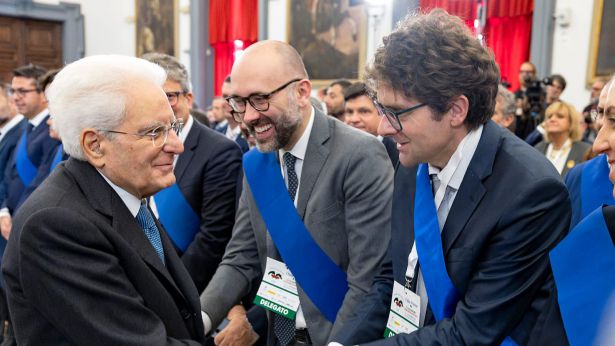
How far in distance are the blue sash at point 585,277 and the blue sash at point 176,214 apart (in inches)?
69.5

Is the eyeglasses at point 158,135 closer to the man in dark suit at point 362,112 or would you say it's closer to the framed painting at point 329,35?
the man in dark suit at point 362,112

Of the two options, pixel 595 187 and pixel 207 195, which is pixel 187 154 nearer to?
pixel 207 195

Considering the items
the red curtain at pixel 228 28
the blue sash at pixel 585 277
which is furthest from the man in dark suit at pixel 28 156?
the red curtain at pixel 228 28

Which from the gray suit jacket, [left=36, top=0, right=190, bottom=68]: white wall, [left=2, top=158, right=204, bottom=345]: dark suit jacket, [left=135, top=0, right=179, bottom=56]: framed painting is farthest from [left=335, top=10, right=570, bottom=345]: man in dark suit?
[left=36, top=0, right=190, bottom=68]: white wall

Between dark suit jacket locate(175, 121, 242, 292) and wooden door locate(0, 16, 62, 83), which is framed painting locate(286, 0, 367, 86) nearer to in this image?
dark suit jacket locate(175, 121, 242, 292)

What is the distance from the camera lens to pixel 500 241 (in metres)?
1.40

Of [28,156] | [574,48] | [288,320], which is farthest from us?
[574,48]

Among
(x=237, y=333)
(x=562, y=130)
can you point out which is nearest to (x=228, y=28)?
(x=562, y=130)

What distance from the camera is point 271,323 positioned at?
6.97 ft

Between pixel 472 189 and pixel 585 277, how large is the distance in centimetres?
34

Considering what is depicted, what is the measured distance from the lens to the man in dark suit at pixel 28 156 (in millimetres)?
3881

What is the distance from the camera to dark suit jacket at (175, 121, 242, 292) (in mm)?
2619

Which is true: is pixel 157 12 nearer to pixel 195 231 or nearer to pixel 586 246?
pixel 195 231

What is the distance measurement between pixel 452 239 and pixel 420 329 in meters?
0.26
